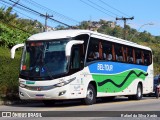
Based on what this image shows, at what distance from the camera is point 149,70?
1136 inches

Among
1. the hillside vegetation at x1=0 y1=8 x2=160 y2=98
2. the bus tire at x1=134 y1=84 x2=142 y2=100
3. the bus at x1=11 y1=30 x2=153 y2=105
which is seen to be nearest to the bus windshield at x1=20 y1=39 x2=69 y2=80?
the bus at x1=11 y1=30 x2=153 y2=105

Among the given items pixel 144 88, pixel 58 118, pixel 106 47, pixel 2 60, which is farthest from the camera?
pixel 144 88

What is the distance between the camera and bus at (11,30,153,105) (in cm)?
1842

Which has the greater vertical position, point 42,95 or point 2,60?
point 2,60

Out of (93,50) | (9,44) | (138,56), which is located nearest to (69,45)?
(93,50)

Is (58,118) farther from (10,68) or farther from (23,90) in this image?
(10,68)

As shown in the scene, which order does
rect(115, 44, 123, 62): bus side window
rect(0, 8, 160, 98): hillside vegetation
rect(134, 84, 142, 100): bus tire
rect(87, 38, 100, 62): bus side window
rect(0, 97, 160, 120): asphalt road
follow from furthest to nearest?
rect(134, 84, 142, 100): bus tire, rect(115, 44, 123, 62): bus side window, rect(0, 8, 160, 98): hillside vegetation, rect(87, 38, 100, 62): bus side window, rect(0, 97, 160, 120): asphalt road

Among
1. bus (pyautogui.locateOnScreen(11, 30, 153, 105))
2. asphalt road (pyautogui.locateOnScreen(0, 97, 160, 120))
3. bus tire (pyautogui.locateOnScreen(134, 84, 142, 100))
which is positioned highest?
bus (pyautogui.locateOnScreen(11, 30, 153, 105))

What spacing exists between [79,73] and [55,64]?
1.26 metres

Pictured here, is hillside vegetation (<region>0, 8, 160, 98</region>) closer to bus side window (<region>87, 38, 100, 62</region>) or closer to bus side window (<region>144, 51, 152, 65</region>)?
bus side window (<region>87, 38, 100, 62</region>)

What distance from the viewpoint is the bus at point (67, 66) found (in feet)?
60.4

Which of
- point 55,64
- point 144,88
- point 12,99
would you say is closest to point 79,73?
point 55,64

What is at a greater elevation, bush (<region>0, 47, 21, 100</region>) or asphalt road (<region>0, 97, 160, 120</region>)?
bush (<region>0, 47, 21, 100</region>)

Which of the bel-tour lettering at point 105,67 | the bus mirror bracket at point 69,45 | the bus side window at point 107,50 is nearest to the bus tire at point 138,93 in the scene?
the bel-tour lettering at point 105,67
